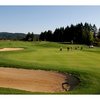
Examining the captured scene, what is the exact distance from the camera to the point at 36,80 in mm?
12367

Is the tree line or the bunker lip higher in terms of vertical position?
the tree line

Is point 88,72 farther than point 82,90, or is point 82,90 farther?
point 88,72

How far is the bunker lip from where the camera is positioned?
11.4 m

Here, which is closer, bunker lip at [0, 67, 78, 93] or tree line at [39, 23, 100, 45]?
bunker lip at [0, 67, 78, 93]

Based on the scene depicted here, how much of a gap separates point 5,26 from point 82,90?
353 inches

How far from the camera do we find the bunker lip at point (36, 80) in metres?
11.4

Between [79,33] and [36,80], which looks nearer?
[36,80]

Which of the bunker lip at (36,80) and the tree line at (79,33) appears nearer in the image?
the bunker lip at (36,80)

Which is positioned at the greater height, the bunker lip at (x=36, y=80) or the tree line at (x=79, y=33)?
the tree line at (x=79, y=33)

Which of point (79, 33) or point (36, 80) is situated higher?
point (79, 33)

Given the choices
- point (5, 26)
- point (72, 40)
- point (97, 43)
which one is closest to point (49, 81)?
point (5, 26)
